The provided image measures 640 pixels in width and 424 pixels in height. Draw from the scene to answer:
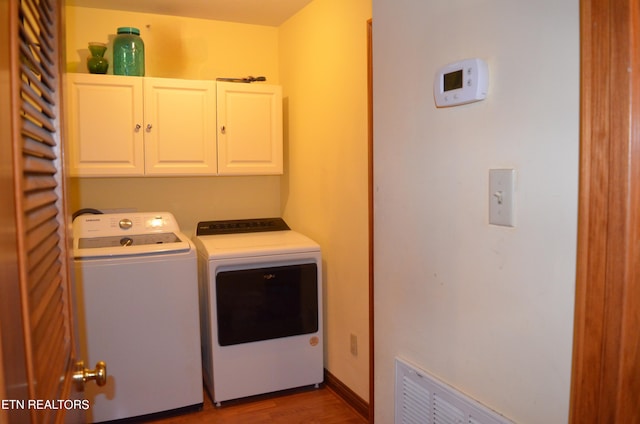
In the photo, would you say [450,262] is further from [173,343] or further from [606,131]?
[173,343]

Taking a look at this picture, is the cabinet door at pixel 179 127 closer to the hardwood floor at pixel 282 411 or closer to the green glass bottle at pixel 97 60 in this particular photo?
the green glass bottle at pixel 97 60

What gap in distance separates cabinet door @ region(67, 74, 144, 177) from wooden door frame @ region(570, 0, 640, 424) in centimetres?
247

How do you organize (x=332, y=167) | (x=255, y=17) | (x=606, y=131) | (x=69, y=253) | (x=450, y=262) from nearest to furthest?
(x=606, y=131), (x=69, y=253), (x=450, y=262), (x=332, y=167), (x=255, y=17)

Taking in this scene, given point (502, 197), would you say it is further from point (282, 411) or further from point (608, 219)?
point (282, 411)

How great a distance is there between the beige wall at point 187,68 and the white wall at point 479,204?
6.89 feet

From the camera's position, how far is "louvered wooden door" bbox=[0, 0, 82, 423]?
52cm

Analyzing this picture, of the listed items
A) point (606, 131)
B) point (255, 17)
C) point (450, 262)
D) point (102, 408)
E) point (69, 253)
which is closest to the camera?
point (606, 131)

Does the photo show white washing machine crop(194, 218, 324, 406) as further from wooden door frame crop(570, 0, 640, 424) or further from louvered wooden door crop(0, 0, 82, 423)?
wooden door frame crop(570, 0, 640, 424)

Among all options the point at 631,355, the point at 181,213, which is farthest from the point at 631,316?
the point at 181,213

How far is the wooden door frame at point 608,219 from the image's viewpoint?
0.78 meters

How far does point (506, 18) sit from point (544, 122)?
0.83 ft

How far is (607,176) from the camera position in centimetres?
81

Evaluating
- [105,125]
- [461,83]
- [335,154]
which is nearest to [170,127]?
[105,125]

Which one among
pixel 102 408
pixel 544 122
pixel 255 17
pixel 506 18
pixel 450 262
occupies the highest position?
pixel 255 17
